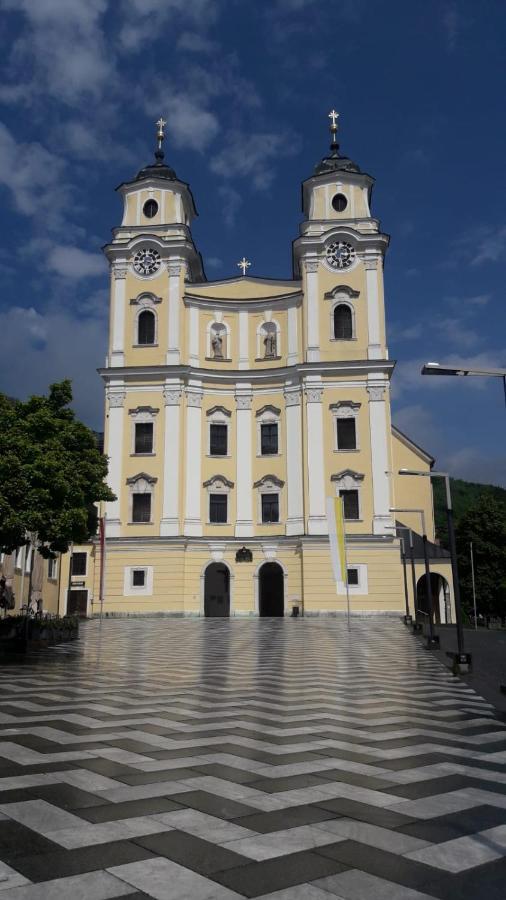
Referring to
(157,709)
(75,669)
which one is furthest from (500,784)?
(75,669)

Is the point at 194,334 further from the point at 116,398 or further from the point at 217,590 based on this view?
the point at 217,590

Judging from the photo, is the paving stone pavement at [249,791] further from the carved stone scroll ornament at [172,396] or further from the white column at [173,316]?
the white column at [173,316]

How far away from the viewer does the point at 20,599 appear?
3384 centimetres

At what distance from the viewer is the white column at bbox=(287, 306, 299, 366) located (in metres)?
45.9

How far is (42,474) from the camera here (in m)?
18.7

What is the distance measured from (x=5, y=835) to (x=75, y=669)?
37.2ft

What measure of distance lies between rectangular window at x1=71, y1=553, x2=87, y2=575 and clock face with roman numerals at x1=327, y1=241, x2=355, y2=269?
24.4 metres

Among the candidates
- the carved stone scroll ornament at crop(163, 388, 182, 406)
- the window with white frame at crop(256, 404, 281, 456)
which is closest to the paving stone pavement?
the carved stone scroll ornament at crop(163, 388, 182, 406)

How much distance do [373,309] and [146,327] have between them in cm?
1443

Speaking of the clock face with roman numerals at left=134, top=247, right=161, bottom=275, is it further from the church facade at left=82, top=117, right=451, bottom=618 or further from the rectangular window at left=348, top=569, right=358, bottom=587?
the rectangular window at left=348, top=569, right=358, bottom=587

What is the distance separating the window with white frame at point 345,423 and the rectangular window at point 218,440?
7057mm

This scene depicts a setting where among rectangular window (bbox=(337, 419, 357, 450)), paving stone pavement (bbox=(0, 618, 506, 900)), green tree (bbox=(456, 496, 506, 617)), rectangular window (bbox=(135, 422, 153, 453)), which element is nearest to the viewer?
paving stone pavement (bbox=(0, 618, 506, 900))

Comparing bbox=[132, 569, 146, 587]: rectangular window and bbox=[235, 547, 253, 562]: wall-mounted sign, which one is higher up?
bbox=[235, 547, 253, 562]: wall-mounted sign

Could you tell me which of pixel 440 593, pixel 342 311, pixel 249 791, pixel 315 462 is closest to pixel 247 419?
pixel 315 462
